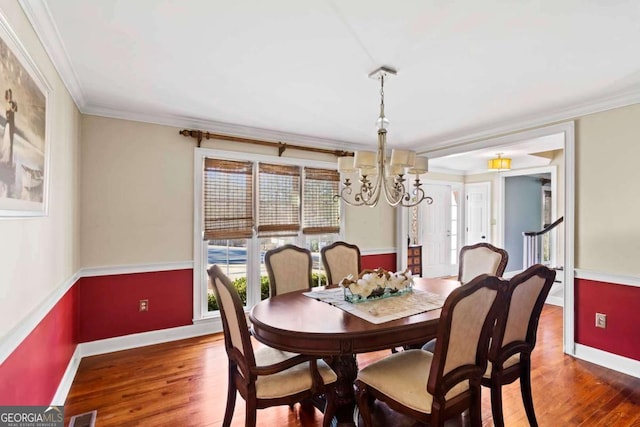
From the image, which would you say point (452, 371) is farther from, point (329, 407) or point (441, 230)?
point (441, 230)

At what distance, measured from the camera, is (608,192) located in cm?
291

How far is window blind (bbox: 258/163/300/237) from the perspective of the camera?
4.02 m

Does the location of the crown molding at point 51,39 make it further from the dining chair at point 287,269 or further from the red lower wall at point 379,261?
the red lower wall at point 379,261

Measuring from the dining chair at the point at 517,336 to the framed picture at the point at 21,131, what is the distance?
2.42m

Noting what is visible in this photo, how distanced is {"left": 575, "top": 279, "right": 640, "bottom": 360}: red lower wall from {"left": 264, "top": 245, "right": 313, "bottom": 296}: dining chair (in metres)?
2.59

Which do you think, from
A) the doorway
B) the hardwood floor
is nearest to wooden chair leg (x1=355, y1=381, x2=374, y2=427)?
the hardwood floor

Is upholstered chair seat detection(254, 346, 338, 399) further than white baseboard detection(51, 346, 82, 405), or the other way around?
white baseboard detection(51, 346, 82, 405)

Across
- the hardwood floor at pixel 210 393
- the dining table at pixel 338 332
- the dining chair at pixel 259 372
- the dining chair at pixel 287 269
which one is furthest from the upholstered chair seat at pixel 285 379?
the dining chair at pixel 287 269

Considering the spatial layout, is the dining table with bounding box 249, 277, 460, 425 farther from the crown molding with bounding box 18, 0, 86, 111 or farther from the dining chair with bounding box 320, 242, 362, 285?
the crown molding with bounding box 18, 0, 86, 111

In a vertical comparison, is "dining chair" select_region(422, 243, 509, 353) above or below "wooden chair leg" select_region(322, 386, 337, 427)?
above

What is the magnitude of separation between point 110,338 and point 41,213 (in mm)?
1888

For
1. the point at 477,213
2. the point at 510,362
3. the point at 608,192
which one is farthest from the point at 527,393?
the point at 477,213

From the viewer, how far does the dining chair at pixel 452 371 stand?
58.9 inches

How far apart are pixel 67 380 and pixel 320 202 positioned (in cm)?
312
